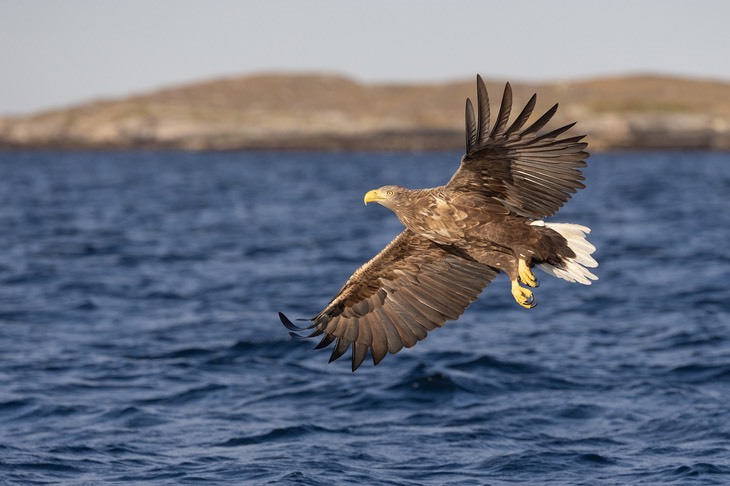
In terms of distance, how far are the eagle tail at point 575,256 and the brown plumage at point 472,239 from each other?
10mm

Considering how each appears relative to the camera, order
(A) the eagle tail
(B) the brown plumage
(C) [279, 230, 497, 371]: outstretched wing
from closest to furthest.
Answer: (B) the brown plumage → (A) the eagle tail → (C) [279, 230, 497, 371]: outstretched wing

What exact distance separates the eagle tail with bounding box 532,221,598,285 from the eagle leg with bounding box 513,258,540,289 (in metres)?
0.30

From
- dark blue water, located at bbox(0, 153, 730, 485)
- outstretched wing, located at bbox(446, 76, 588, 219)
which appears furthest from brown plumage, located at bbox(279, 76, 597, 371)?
dark blue water, located at bbox(0, 153, 730, 485)

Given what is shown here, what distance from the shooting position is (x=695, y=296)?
17609 millimetres

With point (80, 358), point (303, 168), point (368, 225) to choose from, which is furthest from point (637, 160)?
point (80, 358)

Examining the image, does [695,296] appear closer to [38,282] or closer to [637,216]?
[38,282]

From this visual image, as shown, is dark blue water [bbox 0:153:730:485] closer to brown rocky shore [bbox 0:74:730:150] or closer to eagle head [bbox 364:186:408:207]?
eagle head [bbox 364:186:408:207]

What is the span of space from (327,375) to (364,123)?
336ft

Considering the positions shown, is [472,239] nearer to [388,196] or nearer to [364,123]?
[388,196]

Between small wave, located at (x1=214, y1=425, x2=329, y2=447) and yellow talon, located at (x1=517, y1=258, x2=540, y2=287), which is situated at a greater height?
yellow talon, located at (x1=517, y1=258, x2=540, y2=287)

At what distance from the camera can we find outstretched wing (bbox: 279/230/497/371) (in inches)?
358

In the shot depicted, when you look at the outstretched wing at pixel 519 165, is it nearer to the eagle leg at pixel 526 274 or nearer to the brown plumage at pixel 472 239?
the brown plumage at pixel 472 239

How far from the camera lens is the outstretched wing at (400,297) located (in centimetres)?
909

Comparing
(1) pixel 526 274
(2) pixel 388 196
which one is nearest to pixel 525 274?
(1) pixel 526 274
